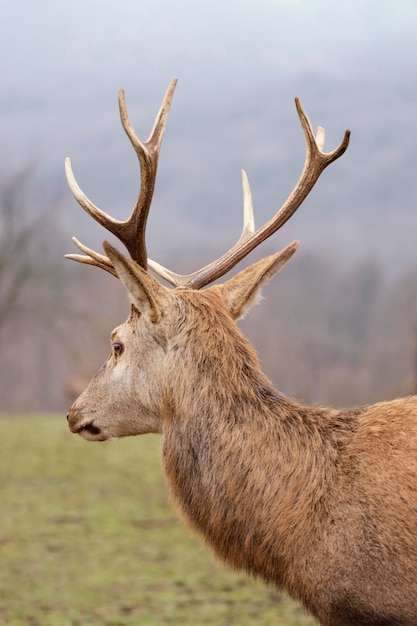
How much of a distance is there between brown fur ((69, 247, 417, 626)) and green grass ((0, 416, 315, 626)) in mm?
389

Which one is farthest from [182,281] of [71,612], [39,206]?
[39,206]

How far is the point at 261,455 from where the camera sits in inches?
155

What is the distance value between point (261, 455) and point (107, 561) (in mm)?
4750

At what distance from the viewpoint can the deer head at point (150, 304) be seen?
4.11 metres

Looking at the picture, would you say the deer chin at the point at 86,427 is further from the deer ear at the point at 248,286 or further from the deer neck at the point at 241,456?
the deer ear at the point at 248,286

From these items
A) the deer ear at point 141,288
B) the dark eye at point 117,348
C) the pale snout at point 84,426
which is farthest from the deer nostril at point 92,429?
the deer ear at point 141,288

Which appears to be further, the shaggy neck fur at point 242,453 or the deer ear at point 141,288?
the deer ear at point 141,288

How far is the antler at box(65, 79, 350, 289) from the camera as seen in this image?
4.43 m

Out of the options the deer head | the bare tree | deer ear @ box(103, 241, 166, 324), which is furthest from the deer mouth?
the bare tree

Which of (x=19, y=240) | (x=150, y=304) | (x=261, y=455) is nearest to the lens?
(x=261, y=455)

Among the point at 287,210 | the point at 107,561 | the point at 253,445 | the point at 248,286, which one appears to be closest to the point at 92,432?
the point at 253,445

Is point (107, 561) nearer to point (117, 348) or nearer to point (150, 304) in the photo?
point (117, 348)

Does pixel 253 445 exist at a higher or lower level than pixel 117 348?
lower

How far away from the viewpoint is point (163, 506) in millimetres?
11156
